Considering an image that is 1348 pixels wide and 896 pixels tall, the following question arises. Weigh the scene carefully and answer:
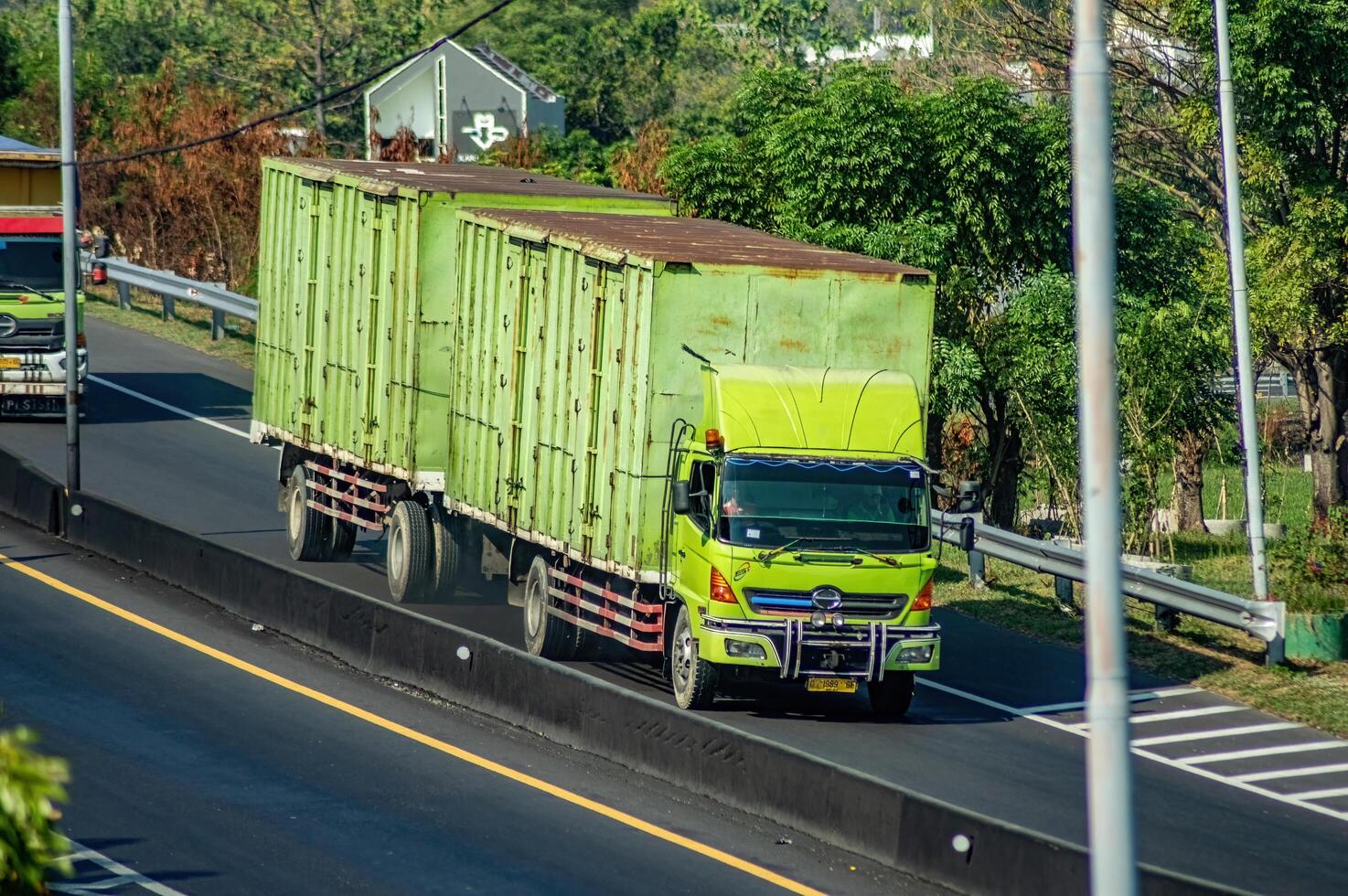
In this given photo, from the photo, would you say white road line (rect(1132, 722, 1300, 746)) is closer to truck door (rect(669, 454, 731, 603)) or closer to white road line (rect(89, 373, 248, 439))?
truck door (rect(669, 454, 731, 603))

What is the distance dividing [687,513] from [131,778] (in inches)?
207

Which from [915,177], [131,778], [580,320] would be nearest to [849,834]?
[131,778]

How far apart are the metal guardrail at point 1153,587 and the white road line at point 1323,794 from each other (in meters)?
3.81

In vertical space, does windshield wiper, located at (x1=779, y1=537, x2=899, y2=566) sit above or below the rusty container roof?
below

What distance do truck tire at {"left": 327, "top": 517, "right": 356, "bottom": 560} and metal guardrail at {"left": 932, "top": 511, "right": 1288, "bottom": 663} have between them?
7.13m

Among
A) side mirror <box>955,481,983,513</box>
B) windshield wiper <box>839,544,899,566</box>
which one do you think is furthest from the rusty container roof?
side mirror <box>955,481,983,513</box>

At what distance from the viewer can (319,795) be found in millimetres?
14906

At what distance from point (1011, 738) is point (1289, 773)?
2442 millimetres

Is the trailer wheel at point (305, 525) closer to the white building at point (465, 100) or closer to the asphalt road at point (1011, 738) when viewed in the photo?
the asphalt road at point (1011, 738)

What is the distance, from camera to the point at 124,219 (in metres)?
50.5

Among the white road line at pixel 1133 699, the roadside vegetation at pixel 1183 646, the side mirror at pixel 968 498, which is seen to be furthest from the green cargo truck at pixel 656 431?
the roadside vegetation at pixel 1183 646

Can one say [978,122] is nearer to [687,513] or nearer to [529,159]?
[687,513]

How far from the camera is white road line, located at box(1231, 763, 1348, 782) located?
17297mm

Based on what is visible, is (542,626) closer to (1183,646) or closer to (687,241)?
(687,241)
